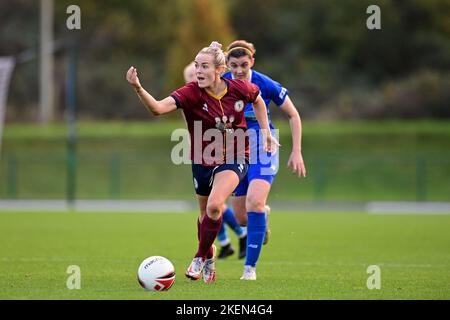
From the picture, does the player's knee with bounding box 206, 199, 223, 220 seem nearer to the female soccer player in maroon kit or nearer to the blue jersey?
the female soccer player in maroon kit

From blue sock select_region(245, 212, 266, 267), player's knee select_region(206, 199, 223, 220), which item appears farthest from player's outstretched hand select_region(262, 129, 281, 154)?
player's knee select_region(206, 199, 223, 220)

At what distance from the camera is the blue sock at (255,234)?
26.7 feet

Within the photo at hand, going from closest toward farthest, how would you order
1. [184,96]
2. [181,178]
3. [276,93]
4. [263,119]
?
[184,96] → [263,119] → [276,93] → [181,178]

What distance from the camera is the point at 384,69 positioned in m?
40.4

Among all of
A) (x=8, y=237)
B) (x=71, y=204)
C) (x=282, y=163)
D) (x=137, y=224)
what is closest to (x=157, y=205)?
(x=71, y=204)

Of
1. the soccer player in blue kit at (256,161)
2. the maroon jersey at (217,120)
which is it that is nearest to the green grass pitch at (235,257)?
the soccer player in blue kit at (256,161)

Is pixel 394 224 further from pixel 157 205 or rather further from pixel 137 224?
pixel 157 205

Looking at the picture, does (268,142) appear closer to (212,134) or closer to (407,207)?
(212,134)

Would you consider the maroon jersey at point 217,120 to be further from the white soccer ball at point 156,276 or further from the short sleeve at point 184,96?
the white soccer ball at point 156,276

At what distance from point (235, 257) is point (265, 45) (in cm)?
3349

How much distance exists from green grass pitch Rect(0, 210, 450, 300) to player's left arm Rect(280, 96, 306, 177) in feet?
3.33

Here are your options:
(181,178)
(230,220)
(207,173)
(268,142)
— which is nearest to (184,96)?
(207,173)

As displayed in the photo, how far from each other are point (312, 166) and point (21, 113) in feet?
48.4

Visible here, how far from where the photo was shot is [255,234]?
828 cm
